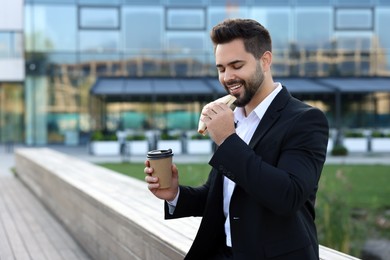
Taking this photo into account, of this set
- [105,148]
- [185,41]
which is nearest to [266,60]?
[105,148]

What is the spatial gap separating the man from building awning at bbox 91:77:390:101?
84.4ft

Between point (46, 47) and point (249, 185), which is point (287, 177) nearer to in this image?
point (249, 185)

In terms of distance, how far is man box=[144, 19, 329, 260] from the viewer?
7.25ft

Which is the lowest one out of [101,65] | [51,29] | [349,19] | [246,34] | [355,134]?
[355,134]

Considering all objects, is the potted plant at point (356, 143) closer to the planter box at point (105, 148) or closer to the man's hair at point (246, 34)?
the planter box at point (105, 148)

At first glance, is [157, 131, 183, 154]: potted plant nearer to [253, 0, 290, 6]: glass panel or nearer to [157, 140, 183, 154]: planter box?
[157, 140, 183, 154]: planter box

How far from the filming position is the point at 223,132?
2307mm

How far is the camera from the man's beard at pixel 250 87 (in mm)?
2432

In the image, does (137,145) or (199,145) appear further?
(199,145)

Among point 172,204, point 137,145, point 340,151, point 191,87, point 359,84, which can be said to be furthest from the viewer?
point 359,84

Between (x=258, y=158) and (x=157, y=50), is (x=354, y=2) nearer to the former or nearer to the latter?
(x=157, y=50)

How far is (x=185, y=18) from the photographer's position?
108ft

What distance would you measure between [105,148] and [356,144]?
10259 millimetres

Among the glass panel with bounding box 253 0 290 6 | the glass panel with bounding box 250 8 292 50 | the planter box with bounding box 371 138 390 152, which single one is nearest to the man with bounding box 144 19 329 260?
the planter box with bounding box 371 138 390 152
